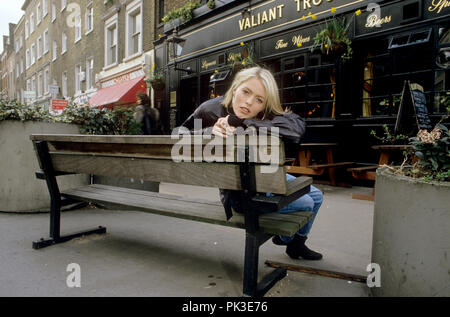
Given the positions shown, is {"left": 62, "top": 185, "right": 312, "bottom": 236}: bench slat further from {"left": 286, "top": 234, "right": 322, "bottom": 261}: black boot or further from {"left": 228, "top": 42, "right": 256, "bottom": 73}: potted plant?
{"left": 228, "top": 42, "right": 256, "bottom": 73}: potted plant

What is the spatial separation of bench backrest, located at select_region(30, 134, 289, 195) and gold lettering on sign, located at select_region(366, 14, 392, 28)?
5916 mm

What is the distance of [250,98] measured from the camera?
2.41 m

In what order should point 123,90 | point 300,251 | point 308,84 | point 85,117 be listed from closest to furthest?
point 300,251 < point 85,117 < point 308,84 < point 123,90

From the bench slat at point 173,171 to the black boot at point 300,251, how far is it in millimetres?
Result: 1098

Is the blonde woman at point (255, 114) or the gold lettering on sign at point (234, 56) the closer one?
the blonde woman at point (255, 114)

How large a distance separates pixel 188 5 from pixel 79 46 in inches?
510

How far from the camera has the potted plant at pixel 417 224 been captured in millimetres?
1726

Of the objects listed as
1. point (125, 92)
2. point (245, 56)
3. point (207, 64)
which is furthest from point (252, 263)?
point (125, 92)

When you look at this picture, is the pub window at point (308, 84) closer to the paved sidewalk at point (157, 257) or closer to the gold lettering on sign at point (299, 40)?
the gold lettering on sign at point (299, 40)

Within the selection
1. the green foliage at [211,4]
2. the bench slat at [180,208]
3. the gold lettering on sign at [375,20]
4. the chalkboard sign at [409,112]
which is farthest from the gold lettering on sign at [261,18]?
the bench slat at [180,208]

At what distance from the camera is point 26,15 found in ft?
114

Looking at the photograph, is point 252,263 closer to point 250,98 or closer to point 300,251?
point 300,251

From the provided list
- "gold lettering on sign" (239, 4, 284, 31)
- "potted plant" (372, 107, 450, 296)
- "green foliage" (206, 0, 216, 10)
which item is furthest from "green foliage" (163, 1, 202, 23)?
"potted plant" (372, 107, 450, 296)

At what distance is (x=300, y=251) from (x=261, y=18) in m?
7.47
